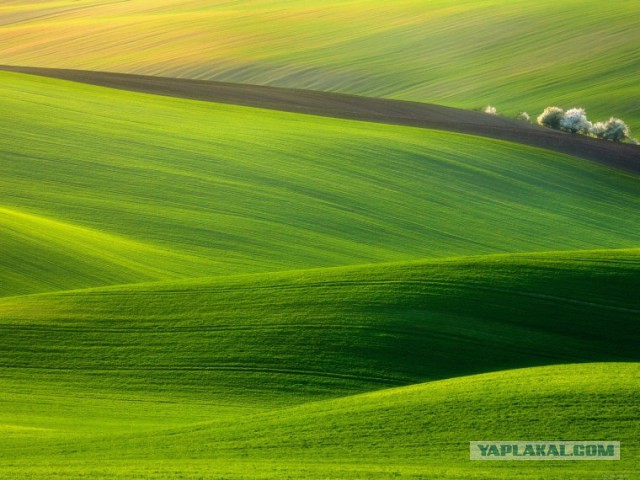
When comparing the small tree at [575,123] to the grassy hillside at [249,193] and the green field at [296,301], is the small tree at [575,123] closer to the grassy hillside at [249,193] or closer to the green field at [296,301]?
the grassy hillside at [249,193]

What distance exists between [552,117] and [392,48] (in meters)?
16.5

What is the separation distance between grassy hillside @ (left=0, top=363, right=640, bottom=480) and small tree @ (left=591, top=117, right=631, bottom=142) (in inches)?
1054

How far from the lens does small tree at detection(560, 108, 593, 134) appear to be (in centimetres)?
3709

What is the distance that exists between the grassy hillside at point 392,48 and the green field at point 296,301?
54.2 ft

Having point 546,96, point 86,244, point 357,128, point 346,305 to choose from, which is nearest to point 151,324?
point 346,305

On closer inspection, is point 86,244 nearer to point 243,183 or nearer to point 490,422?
point 243,183

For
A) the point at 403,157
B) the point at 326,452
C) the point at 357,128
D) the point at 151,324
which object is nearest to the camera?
the point at 326,452

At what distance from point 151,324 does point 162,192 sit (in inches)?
360

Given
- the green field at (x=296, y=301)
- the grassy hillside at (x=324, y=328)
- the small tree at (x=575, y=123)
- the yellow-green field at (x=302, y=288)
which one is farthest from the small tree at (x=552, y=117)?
the grassy hillside at (x=324, y=328)

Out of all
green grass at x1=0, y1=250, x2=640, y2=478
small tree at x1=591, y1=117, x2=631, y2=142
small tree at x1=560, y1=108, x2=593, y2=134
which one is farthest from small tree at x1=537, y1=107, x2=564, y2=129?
green grass at x1=0, y1=250, x2=640, y2=478

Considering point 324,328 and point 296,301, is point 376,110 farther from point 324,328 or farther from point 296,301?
point 324,328

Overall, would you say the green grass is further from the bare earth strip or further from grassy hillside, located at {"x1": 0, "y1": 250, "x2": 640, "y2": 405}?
the bare earth strip

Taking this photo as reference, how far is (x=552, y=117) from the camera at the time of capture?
125 feet

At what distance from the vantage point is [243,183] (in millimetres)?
24438
